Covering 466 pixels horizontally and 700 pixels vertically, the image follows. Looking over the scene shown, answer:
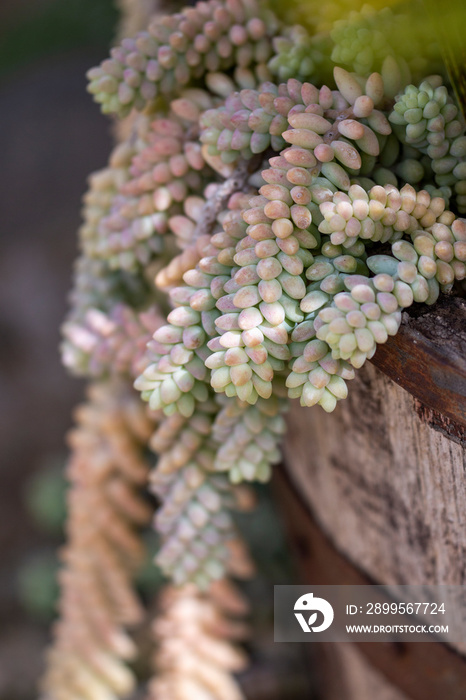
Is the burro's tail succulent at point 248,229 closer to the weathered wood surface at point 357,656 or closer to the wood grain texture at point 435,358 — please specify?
the wood grain texture at point 435,358

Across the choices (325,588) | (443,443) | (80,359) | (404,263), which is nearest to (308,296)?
(404,263)

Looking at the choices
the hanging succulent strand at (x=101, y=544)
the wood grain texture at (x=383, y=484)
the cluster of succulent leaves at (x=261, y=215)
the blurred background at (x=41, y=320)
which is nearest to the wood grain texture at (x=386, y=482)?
the wood grain texture at (x=383, y=484)

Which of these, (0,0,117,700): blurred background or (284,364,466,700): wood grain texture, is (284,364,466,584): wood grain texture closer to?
(284,364,466,700): wood grain texture

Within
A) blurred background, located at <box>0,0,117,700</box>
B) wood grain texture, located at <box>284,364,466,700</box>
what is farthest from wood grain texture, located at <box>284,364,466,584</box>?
blurred background, located at <box>0,0,117,700</box>

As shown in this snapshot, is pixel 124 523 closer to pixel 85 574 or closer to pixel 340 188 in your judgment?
pixel 85 574

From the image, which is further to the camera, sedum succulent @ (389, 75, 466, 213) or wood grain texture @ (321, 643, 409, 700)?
wood grain texture @ (321, 643, 409, 700)

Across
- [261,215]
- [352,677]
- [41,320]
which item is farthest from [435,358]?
[41,320]

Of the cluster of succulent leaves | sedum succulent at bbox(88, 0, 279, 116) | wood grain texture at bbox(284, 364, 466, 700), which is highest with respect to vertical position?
sedum succulent at bbox(88, 0, 279, 116)
